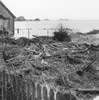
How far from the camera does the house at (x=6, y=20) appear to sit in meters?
28.7

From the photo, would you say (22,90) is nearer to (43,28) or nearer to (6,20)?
(6,20)

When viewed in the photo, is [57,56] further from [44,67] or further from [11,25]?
[11,25]

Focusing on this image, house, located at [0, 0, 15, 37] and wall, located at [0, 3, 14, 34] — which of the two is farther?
wall, located at [0, 3, 14, 34]

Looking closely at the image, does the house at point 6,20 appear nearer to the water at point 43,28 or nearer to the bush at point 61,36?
the water at point 43,28

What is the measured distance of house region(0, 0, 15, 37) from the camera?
28688mm

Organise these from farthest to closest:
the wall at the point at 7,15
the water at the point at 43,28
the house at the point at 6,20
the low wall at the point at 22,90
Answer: the water at the point at 43,28, the wall at the point at 7,15, the house at the point at 6,20, the low wall at the point at 22,90

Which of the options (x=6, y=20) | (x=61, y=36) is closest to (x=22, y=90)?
(x=61, y=36)

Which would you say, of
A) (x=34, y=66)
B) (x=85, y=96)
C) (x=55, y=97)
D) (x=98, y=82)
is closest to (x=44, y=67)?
(x=34, y=66)

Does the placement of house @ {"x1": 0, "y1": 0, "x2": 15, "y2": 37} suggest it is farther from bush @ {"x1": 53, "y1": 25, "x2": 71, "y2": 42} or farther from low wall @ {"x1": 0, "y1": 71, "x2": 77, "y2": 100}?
low wall @ {"x1": 0, "y1": 71, "x2": 77, "y2": 100}

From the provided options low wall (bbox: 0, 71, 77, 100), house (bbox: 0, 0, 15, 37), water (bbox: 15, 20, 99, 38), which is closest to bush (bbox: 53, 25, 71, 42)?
water (bbox: 15, 20, 99, 38)

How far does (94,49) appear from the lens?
1563cm

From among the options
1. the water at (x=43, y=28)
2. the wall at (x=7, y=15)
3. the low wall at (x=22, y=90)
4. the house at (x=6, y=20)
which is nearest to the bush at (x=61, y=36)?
the water at (x=43, y=28)

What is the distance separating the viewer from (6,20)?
29.9 m

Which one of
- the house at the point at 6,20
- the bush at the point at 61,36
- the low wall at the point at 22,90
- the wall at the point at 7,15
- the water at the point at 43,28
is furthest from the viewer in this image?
the water at the point at 43,28
